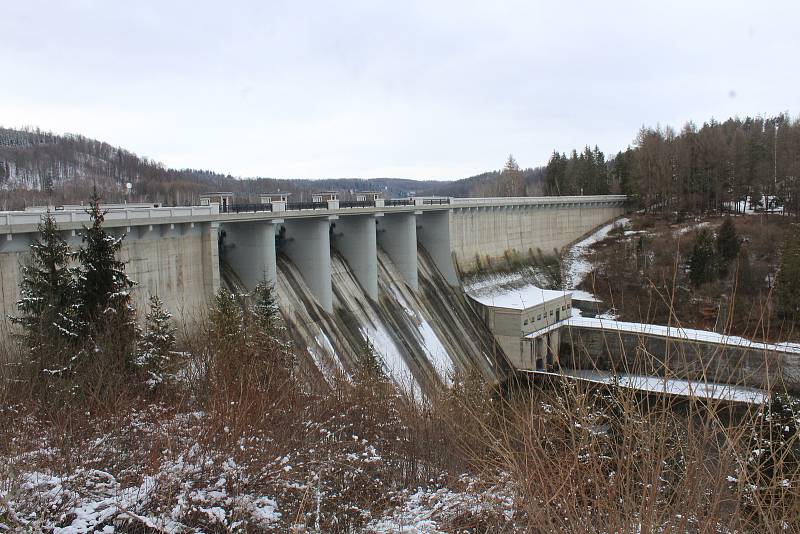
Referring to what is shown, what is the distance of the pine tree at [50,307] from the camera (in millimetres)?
10312

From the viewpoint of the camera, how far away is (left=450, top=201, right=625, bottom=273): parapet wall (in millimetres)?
38688

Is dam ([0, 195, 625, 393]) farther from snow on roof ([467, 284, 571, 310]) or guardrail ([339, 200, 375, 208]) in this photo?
snow on roof ([467, 284, 571, 310])

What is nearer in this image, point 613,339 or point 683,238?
point 613,339

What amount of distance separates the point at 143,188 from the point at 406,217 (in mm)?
78247

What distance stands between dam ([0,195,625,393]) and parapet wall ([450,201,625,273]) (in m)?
0.15

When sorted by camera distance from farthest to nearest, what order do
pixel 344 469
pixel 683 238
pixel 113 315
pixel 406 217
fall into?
pixel 683 238 < pixel 406 217 < pixel 113 315 < pixel 344 469

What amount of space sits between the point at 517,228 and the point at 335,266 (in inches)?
839

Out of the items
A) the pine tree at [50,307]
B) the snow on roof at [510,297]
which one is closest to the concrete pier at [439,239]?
the snow on roof at [510,297]

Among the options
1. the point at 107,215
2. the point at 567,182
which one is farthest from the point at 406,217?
the point at 567,182

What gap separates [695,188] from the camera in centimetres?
5809

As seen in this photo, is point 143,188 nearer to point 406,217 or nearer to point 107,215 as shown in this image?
point 406,217

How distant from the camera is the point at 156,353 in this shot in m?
10.7

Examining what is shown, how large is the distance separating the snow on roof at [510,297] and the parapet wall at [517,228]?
1.91 m

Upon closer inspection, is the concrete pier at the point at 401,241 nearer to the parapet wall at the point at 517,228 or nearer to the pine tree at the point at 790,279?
the parapet wall at the point at 517,228
